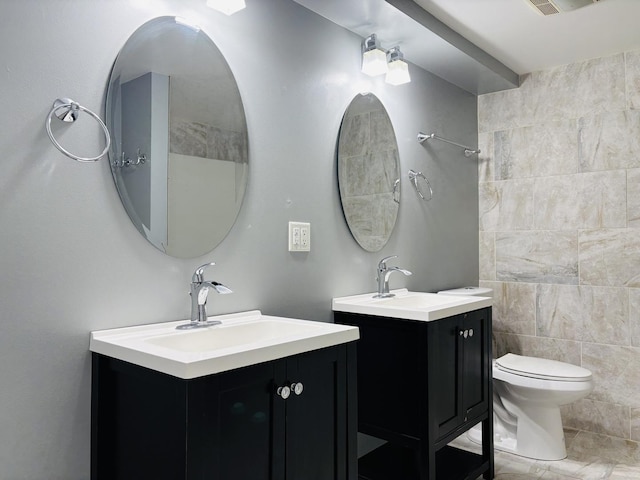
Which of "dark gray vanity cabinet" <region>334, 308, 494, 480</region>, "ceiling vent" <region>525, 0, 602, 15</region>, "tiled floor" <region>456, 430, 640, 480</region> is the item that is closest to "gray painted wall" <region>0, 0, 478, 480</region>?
"dark gray vanity cabinet" <region>334, 308, 494, 480</region>

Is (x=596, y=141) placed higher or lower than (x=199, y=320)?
higher

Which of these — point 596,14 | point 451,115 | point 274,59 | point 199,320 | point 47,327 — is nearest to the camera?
point 47,327

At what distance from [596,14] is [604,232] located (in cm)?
127

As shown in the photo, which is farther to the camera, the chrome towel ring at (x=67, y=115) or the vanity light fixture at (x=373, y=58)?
the vanity light fixture at (x=373, y=58)

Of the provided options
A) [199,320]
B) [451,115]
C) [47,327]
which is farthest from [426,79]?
[47,327]

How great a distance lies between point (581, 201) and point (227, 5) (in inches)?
97.5

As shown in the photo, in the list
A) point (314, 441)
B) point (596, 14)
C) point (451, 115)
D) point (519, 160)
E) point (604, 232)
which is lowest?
point (314, 441)

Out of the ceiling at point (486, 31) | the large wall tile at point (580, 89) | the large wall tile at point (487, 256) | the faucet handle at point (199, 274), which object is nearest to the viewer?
the faucet handle at point (199, 274)

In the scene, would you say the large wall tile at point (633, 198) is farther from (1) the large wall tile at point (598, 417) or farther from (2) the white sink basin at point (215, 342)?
(2) the white sink basin at point (215, 342)

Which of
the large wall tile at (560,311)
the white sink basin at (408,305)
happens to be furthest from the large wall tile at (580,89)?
the white sink basin at (408,305)

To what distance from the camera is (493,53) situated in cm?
298

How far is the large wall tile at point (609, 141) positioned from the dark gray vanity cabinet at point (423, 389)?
1.34 metres

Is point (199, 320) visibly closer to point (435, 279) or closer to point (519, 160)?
point (435, 279)

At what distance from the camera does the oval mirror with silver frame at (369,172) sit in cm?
241
